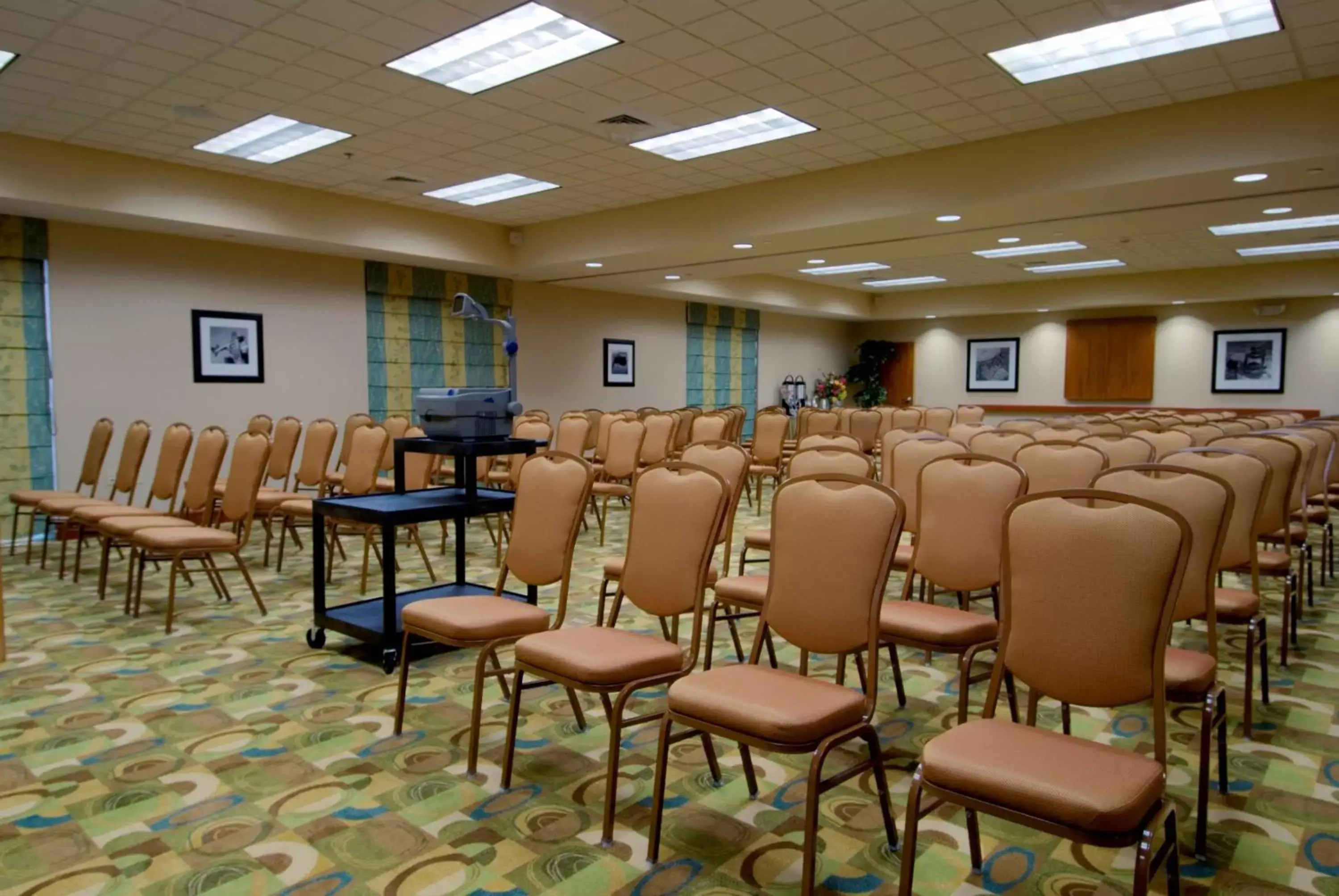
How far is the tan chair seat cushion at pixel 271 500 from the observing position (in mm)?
6156

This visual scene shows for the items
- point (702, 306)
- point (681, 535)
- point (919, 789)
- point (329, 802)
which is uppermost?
point (702, 306)

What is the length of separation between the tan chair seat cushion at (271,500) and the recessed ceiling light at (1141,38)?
18.0 ft

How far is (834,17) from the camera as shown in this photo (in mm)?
4766

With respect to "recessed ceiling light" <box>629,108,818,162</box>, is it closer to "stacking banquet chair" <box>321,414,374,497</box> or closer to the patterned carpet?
"stacking banquet chair" <box>321,414,374,497</box>

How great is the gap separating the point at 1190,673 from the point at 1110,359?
1514cm

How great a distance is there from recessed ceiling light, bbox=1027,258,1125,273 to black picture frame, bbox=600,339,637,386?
20.9ft

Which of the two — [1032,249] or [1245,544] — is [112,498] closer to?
[1245,544]

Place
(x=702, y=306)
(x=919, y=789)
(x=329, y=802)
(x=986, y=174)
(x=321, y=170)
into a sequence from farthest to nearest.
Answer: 1. (x=702, y=306)
2. (x=321, y=170)
3. (x=986, y=174)
4. (x=329, y=802)
5. (x=919, y=789)

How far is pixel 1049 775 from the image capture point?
5.83 ft

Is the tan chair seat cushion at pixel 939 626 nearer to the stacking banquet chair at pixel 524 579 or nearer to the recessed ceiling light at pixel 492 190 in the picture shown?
the stacking banquet chair at pixel 524 579

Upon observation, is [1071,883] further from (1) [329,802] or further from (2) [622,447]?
(2) [622,447]

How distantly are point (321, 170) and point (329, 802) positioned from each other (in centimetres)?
683

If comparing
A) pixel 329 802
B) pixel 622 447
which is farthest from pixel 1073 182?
pixel 329 802

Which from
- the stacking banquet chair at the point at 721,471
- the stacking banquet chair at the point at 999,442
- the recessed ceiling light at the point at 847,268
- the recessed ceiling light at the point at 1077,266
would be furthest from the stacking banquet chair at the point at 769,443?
the recessed ceiling light at the point at 1077,266
